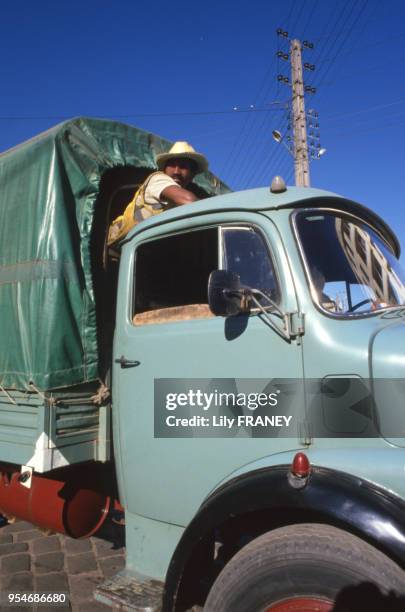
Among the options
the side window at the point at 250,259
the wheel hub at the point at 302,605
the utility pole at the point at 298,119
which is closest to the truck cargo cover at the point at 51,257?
the side window at the point at 250,259

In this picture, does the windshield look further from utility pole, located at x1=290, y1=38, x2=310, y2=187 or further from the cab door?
utility pole, located at x1=290, y1=38, x2=310, y2=187

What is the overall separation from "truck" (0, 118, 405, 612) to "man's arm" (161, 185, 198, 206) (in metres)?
0.36

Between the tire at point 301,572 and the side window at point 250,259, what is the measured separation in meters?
0.99

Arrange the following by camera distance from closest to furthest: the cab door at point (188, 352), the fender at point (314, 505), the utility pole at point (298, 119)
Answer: the fender at point (314, 505) < the cab door at point (188, 352) < the utility pole at point (298, 119)

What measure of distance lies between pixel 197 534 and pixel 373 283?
1434 mm

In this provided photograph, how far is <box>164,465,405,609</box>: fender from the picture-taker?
160cm

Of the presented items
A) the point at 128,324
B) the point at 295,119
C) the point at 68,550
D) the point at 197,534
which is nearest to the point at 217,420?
the point at 197,534

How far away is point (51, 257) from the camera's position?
2869 mm

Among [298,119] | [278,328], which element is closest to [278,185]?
[278,328]

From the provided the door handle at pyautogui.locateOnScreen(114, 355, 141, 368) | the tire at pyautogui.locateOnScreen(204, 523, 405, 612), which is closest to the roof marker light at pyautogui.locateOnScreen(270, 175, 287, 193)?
the door handle at pyautogui.locateOnScreen(114, 355, 141, 368)

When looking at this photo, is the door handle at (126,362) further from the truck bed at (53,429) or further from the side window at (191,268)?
the truck bed at (53,429)

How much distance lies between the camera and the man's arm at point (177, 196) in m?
2.96

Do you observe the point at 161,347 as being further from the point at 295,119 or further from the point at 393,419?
the point at 295,119

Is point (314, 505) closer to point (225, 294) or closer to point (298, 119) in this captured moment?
point (225, 294)
